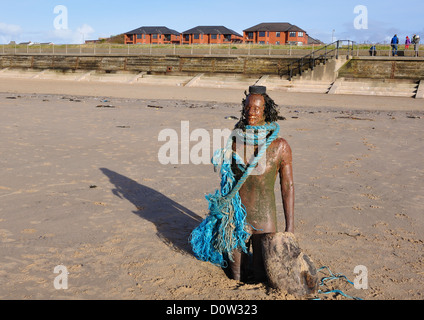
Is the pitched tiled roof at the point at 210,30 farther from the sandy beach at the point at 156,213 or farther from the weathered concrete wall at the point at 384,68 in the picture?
the sandy beach at the point at 156,213

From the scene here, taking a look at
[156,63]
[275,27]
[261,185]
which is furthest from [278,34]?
[261,185]

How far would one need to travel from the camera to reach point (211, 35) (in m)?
72.6

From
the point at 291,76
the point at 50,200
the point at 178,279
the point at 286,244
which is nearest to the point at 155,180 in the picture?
the point at 50,200

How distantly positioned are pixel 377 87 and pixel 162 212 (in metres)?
24.1

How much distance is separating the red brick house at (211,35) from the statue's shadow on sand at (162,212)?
224ft

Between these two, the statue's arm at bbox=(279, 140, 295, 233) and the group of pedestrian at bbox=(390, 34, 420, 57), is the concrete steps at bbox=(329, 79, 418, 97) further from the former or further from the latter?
the statue's arm at bbox=(279, 140, 295, 233)

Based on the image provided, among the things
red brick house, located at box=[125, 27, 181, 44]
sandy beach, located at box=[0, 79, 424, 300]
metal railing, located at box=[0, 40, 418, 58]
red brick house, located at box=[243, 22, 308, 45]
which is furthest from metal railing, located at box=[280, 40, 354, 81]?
red brick house, located at box=[125, 27, 181, 44]

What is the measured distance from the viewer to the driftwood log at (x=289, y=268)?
3438mm

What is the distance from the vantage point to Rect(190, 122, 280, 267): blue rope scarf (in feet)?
12.1

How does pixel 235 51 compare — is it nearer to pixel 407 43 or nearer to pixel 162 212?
pixel 407 43

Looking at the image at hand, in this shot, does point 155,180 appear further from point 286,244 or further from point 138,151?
point 286,244

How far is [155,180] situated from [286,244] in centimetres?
384

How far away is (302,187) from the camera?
676 cm

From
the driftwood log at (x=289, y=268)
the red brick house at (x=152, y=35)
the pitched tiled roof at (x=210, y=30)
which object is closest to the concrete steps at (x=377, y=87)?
the driftwood log at (x=289, y=268)
